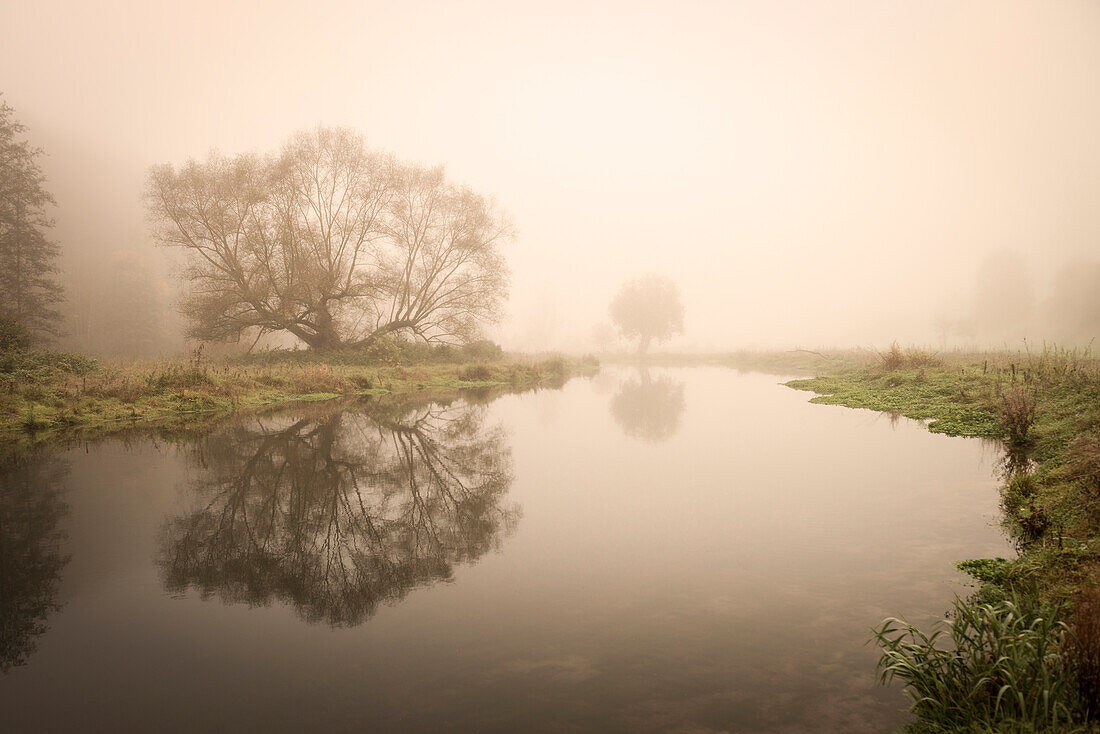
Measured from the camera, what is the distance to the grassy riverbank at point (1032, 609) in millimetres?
2857

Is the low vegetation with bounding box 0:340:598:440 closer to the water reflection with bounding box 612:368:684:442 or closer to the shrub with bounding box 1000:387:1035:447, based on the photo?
the water reflection with bounding box 612:368:684:442

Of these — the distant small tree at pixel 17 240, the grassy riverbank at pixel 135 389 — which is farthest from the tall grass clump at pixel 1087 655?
the distant small tree at pixel 17 240

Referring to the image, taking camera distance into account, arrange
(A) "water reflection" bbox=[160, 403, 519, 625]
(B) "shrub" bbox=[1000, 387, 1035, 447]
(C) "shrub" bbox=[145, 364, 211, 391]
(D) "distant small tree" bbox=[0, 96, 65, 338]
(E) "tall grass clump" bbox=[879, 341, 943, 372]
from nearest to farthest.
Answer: (A) "water reflection" bbox=[160, 403, 519, 625] → (B) "shrub" bbox=[1000, 387, 1035, 447] → (C) "shrub" bbox=[145, 364, 211, 391] → (E) "tall grass clump" bbox=[879, 341, 943, 372] → (D) "distant small tree" bbox=[0, 96, 65, 338]

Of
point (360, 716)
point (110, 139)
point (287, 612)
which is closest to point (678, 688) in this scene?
point (360, 716)

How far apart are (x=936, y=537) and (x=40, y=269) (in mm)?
45700

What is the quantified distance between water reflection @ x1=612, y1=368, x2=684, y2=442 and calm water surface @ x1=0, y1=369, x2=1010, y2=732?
370 centimetres

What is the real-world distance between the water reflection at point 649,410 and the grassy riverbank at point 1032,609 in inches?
308

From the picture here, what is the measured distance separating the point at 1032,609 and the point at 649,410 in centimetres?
1632

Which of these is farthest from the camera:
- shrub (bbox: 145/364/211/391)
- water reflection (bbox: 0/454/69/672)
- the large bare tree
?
the large bare tree

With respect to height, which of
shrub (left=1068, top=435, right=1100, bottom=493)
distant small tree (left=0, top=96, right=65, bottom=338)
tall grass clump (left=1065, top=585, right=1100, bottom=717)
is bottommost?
tall grass clump (left=1065, top=585, right=1100, bottom=717)

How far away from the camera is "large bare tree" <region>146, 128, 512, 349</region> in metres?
30.4

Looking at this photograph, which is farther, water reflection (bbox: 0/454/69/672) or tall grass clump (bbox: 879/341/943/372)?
tall grass clump (bbox: 879/341/943/372)

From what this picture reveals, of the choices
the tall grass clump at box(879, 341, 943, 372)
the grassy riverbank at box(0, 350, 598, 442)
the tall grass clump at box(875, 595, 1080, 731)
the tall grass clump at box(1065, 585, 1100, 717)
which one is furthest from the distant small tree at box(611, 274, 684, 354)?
the tall grass clump at box(1065, 585, 1100, 717)

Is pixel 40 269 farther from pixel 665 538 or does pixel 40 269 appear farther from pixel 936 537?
pixel 936 537
